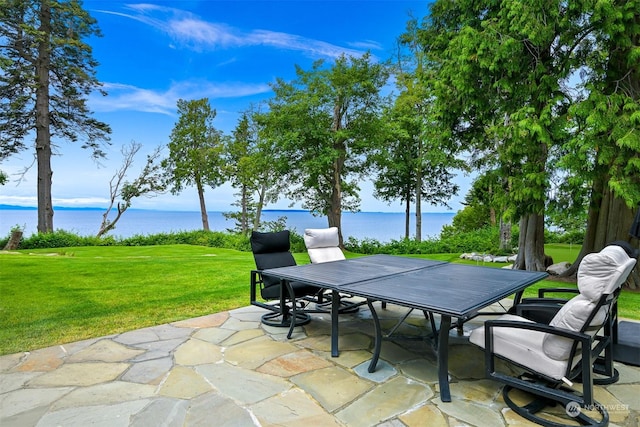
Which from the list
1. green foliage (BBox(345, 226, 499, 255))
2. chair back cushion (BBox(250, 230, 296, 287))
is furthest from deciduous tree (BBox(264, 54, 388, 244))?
chair back cushion (BBox(250, 230, 296, 287))

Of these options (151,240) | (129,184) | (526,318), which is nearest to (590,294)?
(526,318)

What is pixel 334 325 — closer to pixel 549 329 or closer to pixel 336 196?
pixel 549 329

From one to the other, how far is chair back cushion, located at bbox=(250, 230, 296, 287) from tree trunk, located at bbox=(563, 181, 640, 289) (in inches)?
210

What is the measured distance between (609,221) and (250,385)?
6908mm

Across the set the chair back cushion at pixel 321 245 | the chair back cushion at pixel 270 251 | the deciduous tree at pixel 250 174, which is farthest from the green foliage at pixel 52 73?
the chair back cushion at pixel 321 245

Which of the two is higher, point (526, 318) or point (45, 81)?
point (45, 81)

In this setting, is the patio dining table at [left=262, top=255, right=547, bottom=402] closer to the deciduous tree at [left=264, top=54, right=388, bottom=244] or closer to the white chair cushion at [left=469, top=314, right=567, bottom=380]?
the white chair cushion at [left=469, top=314, right=567, bottom=380]

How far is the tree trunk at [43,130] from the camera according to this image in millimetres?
12852

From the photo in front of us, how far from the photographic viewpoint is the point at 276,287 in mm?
4047

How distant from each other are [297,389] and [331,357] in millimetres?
622

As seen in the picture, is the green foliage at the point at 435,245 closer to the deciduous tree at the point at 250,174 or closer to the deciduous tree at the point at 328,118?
the deciduous tree at the point at 328,118

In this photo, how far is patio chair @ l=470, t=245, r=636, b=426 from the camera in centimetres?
199

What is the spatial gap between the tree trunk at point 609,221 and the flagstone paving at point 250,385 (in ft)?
14.1

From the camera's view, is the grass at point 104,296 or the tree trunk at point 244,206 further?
the tree trunk at point 244,206
